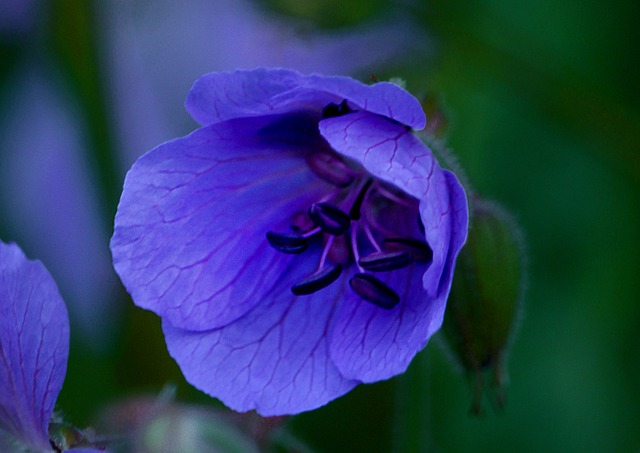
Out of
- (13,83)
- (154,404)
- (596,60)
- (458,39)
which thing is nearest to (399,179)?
(154,404)

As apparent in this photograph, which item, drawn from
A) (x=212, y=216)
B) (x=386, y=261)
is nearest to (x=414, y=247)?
(x=386, y=261)

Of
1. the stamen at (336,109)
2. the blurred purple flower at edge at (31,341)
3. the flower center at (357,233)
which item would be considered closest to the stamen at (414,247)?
the flower center at (357,233)

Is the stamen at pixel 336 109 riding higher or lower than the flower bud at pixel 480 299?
higher

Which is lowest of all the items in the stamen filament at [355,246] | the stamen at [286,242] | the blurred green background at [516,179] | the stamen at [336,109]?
the blurred green background at [516,179]

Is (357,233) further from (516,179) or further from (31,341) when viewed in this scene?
(516,179)

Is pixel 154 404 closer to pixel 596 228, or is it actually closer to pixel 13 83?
pixel 596 228

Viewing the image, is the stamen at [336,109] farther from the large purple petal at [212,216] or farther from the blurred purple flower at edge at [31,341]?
the blurred purple flower at edge at [31,341]
